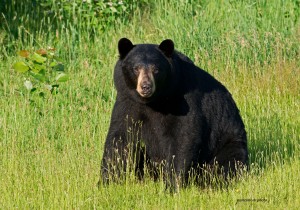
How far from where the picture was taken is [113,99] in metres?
9.02

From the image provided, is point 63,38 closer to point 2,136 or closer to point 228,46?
point 228,46

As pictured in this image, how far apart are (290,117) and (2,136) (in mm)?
2974

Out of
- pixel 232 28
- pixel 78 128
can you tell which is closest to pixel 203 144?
pixel 78 128

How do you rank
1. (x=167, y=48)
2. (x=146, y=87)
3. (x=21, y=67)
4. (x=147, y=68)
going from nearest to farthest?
(x=146, y=87) → (x=147, y=68) → (x=167, y=48) → (x=21, y=67)

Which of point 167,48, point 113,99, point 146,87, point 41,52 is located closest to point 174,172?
point 146,87

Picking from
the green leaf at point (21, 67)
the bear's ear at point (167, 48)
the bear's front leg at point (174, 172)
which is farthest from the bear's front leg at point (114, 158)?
the green leaf at point (21, 67)

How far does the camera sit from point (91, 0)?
1118cm

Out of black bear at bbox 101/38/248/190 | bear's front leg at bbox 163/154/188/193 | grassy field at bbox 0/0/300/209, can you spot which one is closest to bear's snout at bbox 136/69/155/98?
black bear at bbox 101/38/248/190

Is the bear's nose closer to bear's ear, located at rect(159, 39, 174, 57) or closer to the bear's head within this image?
the bear's head

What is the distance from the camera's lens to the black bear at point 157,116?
645cm

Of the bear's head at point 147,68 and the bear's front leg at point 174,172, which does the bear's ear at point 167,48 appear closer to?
the bear's head at point 147,68

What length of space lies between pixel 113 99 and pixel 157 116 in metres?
2.50

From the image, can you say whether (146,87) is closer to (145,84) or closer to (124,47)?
(145,84)

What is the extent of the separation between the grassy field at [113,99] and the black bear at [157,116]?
0.69 feet
